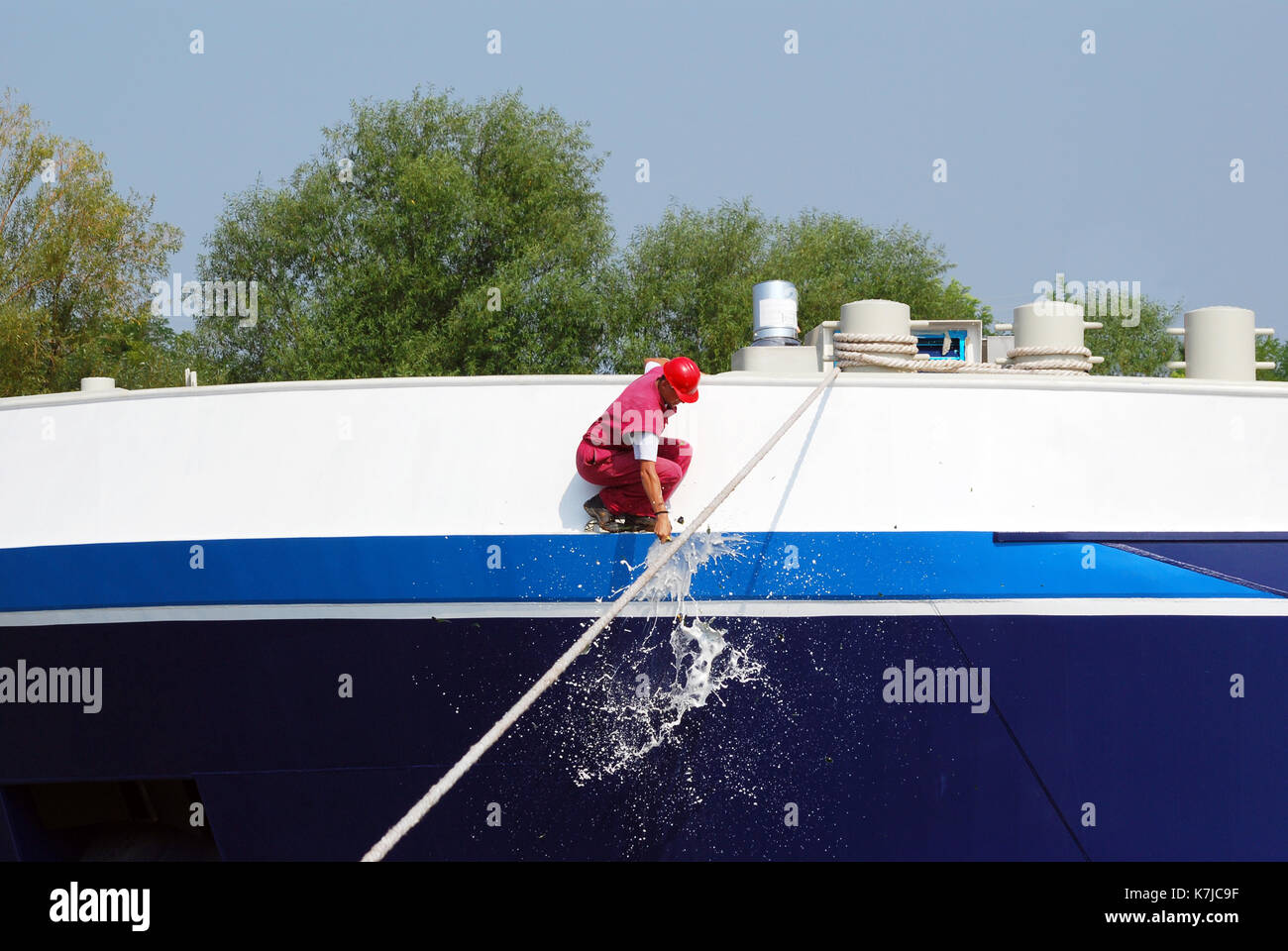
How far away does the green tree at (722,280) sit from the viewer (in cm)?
2458

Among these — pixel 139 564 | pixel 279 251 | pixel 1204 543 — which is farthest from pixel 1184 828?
pixel 279 251

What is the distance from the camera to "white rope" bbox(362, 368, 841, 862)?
3.89 metres

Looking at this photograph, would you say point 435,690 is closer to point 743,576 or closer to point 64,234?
point 743,576

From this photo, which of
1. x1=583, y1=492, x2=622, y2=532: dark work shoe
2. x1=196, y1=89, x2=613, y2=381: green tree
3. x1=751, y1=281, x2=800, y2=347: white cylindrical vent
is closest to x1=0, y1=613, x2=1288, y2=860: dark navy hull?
x1=583, y1=492, x2=622, y2=532: dark work shoe

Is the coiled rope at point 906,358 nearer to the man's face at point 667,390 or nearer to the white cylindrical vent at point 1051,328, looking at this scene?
the white cylindrical vent at point 1051,328

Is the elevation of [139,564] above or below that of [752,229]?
below

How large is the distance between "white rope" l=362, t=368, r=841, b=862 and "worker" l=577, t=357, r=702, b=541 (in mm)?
202

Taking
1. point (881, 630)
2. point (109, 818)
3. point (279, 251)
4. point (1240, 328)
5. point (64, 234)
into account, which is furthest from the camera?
point (279, 251)

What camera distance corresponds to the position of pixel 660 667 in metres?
4.62

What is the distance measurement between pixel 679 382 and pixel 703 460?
434 mm

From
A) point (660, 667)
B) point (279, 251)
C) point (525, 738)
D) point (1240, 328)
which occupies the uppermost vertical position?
point (279, 251)

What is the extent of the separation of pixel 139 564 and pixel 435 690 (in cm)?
134

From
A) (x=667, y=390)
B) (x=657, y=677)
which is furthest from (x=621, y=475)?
(x=657, y=677)

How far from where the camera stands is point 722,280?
25.8 meters
